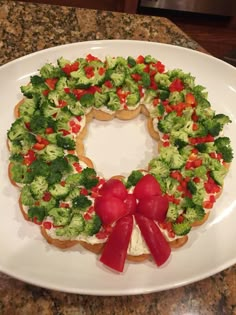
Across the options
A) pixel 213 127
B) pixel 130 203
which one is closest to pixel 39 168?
pixel 130 203

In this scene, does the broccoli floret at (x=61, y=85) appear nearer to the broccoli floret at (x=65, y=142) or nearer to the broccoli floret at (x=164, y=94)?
the broccoli floret at (x=65, y=142)

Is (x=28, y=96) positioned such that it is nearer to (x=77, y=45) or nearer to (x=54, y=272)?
(x=77, y=45)

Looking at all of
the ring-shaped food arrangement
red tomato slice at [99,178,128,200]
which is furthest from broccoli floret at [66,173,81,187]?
red tomato slice at [99,178,128,200]

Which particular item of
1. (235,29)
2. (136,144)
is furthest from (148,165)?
(235,29)

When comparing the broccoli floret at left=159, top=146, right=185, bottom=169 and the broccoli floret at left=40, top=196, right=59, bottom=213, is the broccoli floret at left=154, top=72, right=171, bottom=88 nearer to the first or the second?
the broccoli floret at left=159, top=146, right=185, bottom=169

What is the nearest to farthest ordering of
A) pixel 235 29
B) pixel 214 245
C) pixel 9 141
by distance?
pixel 214 245 → pixel 9 141 → pixel 235 29
